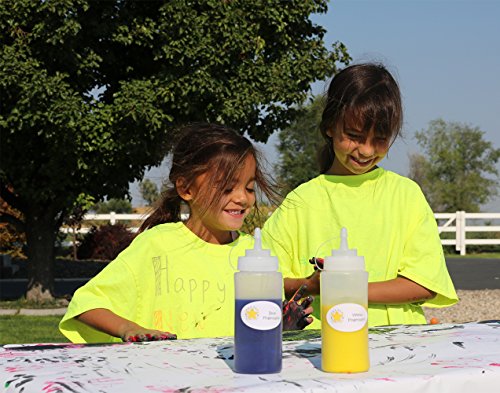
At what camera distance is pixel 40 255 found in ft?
47.3

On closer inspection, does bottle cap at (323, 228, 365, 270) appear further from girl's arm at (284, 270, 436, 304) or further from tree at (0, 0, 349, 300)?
tree at (0, 0, 349, 300)

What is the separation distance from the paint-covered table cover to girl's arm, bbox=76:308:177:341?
6 cm

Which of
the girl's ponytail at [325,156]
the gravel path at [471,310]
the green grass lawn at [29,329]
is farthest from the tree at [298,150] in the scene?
the girl's ponytail at [325,156]

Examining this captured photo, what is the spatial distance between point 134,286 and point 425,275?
94cm

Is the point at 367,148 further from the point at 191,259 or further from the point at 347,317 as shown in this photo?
the point at 347,317

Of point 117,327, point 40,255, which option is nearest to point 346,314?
point 117,327

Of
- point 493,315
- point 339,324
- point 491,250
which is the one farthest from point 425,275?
point 491,250

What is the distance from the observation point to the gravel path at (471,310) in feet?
40.2

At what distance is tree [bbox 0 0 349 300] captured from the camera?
1216 centimetres

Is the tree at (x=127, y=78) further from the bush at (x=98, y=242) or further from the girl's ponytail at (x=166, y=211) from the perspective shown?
the bush at (x=98, y=242)

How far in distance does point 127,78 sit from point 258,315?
39.7 ft

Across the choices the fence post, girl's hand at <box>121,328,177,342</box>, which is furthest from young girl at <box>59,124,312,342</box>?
the fence post

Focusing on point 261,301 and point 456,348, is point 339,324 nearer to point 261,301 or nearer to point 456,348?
point 261,301

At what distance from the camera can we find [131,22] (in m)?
12.9
